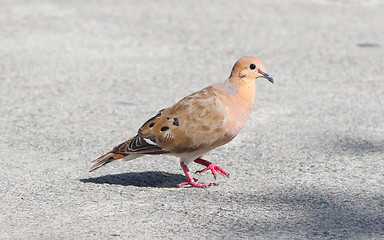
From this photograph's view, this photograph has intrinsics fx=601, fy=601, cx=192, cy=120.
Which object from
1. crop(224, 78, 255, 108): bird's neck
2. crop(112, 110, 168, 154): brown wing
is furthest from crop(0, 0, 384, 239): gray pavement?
crop(224, 78, 255, 108): bird's neck

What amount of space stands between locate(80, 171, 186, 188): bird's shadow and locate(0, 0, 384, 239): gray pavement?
2 cm

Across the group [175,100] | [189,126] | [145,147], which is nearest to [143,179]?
[145,147]

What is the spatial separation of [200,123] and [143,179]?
761 mm

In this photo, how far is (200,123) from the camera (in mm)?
4559

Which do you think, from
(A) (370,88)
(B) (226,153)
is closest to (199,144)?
(B) (226,153)

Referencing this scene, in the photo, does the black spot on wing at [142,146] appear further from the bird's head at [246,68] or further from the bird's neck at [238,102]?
the bird's head at [246,68]

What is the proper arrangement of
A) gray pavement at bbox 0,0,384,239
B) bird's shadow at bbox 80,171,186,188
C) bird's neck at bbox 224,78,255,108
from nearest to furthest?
gray pavement at bbox 0,0,384,239 → bird's neck at bbox 224,78,255,108 → bird's shadow at bbox 80,171,186,188

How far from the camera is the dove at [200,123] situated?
4527 mm

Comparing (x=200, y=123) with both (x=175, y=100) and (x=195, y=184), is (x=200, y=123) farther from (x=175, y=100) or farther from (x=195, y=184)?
(x=175, y=100)

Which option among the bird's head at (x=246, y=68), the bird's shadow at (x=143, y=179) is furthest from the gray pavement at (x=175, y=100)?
the bird's head at (x=246, y=68)

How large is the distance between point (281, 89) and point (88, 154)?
286 cm

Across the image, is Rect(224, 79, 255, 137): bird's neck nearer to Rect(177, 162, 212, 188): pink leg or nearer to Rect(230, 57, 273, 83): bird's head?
Rect(230, 57, 273, 83): bird's head

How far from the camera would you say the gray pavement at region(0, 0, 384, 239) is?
13.5 feet

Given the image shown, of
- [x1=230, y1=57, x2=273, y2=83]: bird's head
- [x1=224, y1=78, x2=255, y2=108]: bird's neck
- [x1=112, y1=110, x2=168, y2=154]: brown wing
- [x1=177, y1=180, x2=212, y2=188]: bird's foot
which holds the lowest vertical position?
[x1=177, y1=180, x2=212, y2=188]: bird's foot
